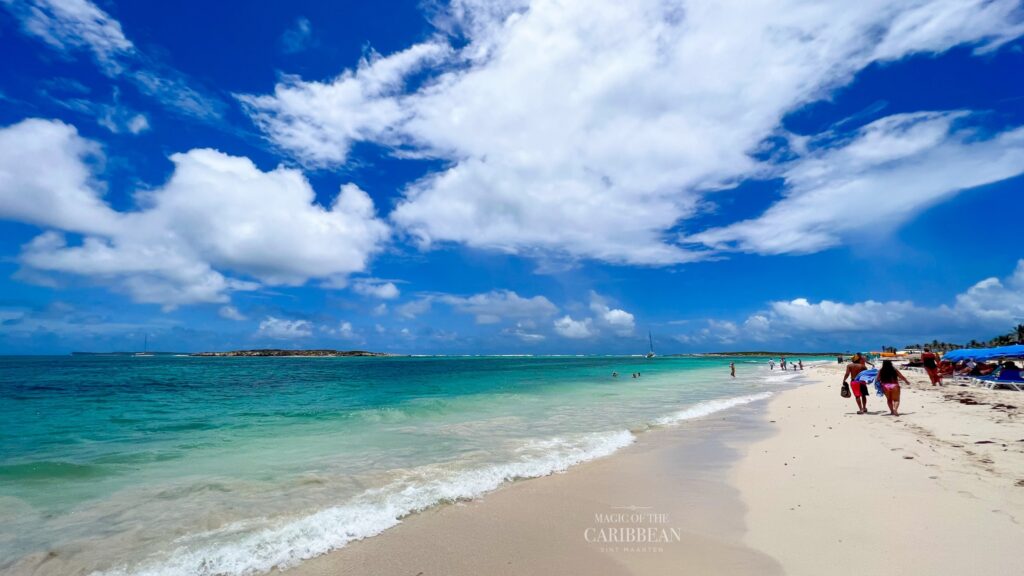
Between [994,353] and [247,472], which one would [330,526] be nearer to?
[247,472]

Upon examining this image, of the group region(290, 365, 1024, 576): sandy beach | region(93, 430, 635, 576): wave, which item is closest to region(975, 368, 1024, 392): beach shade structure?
region(290, 365, 1024, 576): sandy beach

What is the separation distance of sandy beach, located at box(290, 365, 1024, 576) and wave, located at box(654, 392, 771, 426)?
17.5 feet

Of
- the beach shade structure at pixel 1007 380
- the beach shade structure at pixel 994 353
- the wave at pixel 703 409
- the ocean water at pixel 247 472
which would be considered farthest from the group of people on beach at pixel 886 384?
the beach shade structure at pixel 994 353

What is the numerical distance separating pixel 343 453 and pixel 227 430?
6718 millimetres

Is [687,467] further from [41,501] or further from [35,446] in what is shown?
[35,446]

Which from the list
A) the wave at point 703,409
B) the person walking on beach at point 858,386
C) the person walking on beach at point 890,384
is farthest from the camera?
the wave at point 703,409

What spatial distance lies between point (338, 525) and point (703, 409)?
1647 centimetres

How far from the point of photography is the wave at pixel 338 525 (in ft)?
16.4

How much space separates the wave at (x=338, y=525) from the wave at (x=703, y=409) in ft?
23.2

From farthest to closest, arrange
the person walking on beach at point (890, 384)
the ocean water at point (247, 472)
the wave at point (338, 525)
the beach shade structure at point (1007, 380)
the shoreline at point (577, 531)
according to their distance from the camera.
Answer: the beach shade structure at point (1007, 380) → the person walking on beach at point (890, 384) → the ocean water at point (247, 472) → the wave at point (338, 525) → the shoreline at point (577, 531)

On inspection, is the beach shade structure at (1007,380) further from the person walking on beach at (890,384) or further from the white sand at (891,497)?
the white sand at (891,497)

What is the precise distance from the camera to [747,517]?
5.87 meters

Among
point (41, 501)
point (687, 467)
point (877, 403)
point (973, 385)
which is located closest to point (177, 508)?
point (41, 501)

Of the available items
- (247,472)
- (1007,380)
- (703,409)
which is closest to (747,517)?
(247,472)
